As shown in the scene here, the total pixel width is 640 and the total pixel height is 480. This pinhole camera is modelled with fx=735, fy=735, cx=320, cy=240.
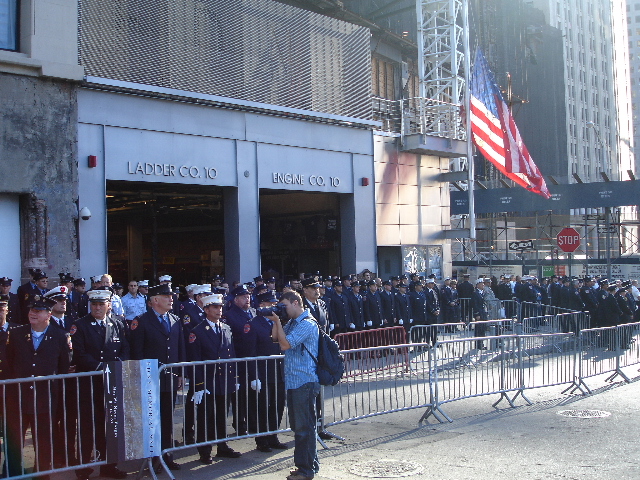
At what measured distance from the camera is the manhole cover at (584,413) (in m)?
10.2

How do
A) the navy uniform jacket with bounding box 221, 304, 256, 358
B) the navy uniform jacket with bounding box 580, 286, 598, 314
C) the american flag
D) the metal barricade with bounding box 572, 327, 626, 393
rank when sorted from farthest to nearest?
the american flag
the navy uniform jacket with bounding box 580, 286, 598, 314
the metal barricade with bounding box 572, 327, 626, 393
the navy uniform jacket with bounding box 221, 304, 256, 358

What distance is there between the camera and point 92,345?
24.7ft

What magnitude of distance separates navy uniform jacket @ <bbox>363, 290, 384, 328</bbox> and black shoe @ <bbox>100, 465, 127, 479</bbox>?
10771 mm

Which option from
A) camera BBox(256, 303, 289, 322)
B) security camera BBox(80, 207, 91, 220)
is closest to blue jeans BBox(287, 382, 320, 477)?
camera BBox(256, 303, 289, 322)

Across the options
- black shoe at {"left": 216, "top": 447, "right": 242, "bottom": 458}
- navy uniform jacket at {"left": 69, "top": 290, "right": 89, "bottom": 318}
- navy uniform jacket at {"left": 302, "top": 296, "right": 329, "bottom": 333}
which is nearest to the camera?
black shoe at {"left": 216, "top": 447, "right": 242, "bottom": 458}

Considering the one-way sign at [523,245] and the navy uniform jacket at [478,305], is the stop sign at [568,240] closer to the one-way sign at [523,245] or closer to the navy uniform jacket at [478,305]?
the one-way sign at [523,245]

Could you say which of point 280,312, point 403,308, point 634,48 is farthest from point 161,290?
point 634,48

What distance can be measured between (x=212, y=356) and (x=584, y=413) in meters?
5.56

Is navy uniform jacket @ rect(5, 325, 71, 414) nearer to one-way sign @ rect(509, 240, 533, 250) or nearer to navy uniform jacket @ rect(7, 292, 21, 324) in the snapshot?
navy uniform jacket @ rect(7, 292, 21, 324)

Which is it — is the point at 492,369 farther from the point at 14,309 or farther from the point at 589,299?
the point at 589,299

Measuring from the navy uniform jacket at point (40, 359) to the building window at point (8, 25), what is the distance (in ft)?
32.6

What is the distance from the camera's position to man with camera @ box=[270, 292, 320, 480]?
7.04 metres

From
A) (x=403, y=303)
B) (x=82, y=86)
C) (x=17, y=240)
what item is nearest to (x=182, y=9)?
(x=82, y=86)

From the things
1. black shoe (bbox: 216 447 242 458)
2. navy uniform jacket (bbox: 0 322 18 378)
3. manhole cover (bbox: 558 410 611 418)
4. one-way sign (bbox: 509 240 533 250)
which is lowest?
manhole cover (bbox: 558 410 611 418)
